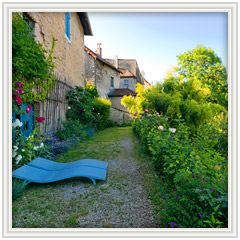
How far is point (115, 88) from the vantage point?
22.9 meters

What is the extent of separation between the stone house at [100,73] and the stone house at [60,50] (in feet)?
20.4

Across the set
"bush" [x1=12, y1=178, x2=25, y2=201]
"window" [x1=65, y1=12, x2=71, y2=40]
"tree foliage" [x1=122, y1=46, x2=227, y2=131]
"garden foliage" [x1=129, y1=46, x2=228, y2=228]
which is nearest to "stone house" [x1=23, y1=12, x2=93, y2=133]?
"window" [x1=65, y1=12, x2=71, y2=40]

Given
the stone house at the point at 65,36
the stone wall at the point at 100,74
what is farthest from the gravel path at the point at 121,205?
the stone wall at the point at 100,74

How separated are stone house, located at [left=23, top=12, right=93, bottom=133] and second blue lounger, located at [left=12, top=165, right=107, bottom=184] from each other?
A: 1.59 m

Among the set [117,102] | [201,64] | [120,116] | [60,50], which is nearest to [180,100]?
[60,50]

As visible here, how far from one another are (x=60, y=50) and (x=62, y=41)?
0.55 m

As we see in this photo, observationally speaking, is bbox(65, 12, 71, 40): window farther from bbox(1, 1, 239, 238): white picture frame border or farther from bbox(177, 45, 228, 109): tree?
bbox(177, 45, 228, 109): tree

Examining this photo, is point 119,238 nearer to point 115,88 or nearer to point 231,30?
point 231,30

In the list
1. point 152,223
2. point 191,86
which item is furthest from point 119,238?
point 191,86

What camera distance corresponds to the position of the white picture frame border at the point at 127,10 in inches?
58.2

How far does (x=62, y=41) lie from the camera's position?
8.05 meters

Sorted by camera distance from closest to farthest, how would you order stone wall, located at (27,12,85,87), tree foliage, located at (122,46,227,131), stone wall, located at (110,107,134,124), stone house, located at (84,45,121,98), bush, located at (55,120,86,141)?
1. stone wall, located at (27,12,85,87)
2. bush, located at (55,120,86,141)
3. tree foliage, located at (122,46,227,131)
4. stone house, located at (84,45,121,98)
5. stone wall, located at (110,107,134,124)

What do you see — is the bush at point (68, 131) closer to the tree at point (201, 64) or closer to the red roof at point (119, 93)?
the tree at point (201, 64)

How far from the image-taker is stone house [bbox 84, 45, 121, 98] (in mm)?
17984
